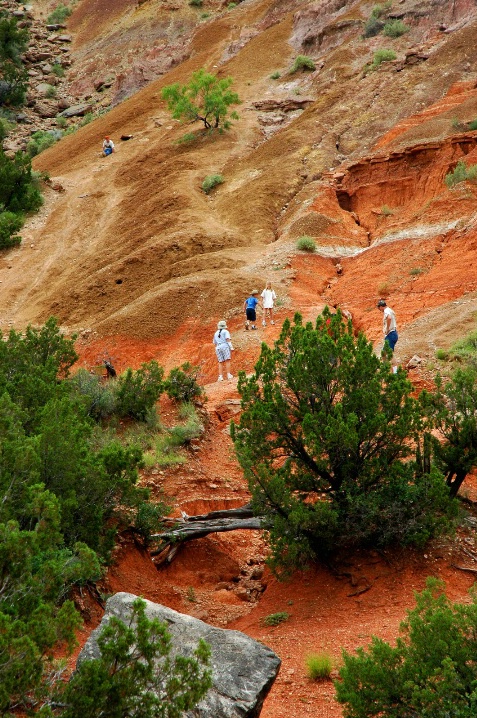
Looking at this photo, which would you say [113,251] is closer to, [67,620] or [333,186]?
[333,186]

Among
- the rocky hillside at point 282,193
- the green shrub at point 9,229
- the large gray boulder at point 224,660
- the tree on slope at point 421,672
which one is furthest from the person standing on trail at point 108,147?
the tree on slope at point 421,672

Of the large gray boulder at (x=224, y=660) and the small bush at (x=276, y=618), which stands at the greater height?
the large gray boulder at (x=224, y=660)

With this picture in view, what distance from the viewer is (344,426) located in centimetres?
895

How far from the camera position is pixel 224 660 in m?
6.32

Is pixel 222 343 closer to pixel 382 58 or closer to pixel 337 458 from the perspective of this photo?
pixel 337 458

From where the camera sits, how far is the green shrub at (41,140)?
138 feet

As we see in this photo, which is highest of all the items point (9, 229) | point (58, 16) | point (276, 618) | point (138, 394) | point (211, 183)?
point (58, 16)

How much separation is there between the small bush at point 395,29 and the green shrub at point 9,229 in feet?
60.4

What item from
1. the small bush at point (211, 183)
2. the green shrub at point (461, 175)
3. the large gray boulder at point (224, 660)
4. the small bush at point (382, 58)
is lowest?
the green shrub at point (461, 175)

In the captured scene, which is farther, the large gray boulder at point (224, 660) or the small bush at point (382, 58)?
the small bush at point (382, 58)

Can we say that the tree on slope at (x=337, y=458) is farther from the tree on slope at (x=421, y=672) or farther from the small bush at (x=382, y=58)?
the small bush at (x=382, y=58)

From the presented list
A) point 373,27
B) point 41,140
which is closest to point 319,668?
point 373,27

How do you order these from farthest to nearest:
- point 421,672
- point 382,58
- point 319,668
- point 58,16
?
point 58,16, point 382,58, point 319,668, point 421,672

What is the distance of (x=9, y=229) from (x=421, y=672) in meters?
26.1
